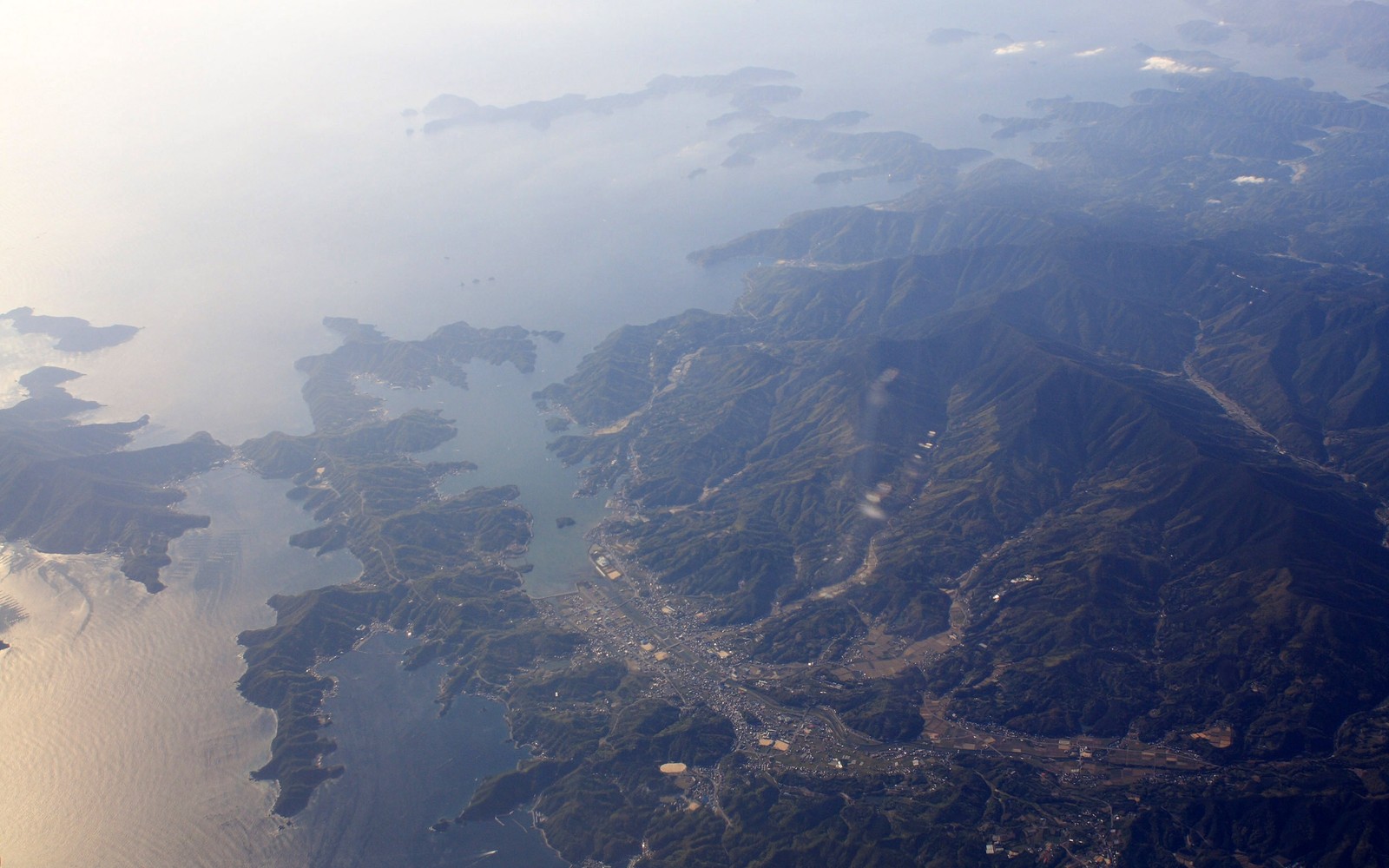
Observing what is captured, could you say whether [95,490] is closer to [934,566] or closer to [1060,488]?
[934,566]

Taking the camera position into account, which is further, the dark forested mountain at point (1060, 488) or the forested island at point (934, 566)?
the dark forested mountain at point (1060, 488)

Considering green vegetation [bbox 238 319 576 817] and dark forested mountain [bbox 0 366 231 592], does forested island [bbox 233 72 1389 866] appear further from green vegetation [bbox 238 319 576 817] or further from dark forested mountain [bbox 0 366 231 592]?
dark forested mountain [bbox 0 366 231 592]

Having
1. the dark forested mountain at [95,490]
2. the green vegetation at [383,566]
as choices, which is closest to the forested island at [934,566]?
the green vegetation at [383,566]

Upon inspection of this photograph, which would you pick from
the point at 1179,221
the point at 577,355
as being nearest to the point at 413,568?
the point at 577,355

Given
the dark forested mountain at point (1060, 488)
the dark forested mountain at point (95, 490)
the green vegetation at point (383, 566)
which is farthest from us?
the dark forested mountain at point (95, 490)

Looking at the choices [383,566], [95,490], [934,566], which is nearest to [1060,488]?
[934,566]

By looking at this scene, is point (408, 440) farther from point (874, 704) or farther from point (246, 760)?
point (874, 704)

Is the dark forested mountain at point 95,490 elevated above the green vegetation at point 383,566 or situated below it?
above

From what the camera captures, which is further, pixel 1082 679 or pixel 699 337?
pixel 699 337

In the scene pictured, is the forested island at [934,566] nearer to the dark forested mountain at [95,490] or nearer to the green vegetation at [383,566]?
the green vegetation at [383,566]
